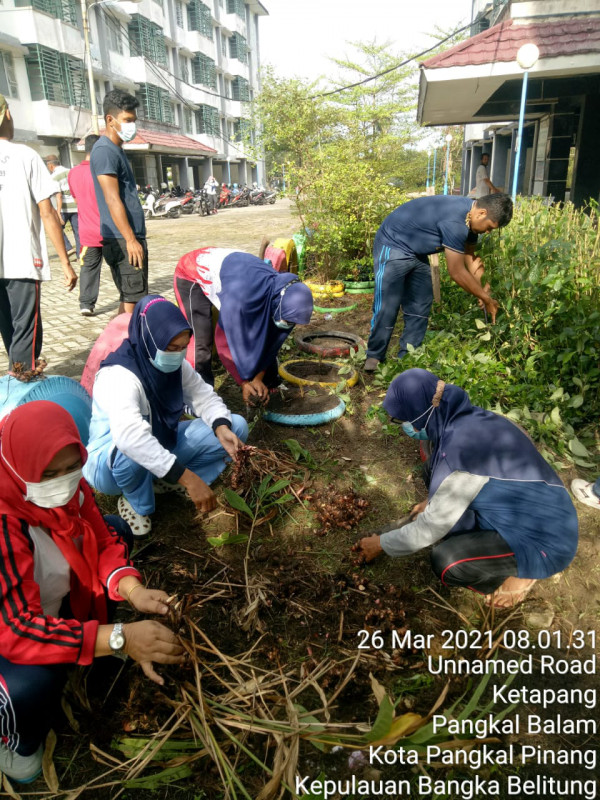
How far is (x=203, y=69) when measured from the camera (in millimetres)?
33938

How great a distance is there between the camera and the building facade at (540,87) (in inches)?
271

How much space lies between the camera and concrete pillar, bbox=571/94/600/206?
844cm

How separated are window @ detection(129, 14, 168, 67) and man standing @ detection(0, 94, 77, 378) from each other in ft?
89.8

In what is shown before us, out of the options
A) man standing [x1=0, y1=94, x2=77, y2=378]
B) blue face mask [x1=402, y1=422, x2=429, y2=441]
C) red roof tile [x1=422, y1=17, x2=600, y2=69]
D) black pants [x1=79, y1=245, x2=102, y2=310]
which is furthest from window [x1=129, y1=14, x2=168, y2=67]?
blue face mask [x1=402, y1=422, x2=429, y2=441]

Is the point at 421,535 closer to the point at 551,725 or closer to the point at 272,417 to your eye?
the point at 551,725


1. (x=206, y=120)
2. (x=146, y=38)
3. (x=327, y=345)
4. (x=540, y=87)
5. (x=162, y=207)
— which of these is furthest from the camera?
(x=206, y=120)

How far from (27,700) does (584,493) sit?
2675 millimetres

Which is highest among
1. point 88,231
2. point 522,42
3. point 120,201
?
point 522,42

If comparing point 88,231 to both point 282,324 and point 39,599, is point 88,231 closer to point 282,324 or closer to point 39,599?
point 282,324

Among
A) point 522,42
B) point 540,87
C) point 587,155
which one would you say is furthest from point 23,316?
point 540,87

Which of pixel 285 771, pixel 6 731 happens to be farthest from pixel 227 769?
pixel 6 731

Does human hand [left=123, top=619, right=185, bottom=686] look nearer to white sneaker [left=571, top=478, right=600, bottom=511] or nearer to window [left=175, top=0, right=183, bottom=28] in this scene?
white sneaker [left=571, top=478, right=600, bottom=511]

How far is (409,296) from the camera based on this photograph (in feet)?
14.8

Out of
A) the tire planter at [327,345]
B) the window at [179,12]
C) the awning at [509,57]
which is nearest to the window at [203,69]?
the window at [179,12]
